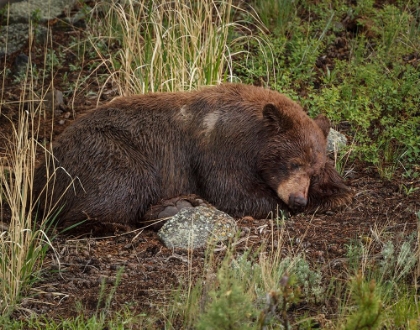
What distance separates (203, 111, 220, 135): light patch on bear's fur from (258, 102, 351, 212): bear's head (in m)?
0.43

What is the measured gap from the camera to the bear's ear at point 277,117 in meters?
7.30

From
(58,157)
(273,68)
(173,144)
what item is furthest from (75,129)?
(273,68)

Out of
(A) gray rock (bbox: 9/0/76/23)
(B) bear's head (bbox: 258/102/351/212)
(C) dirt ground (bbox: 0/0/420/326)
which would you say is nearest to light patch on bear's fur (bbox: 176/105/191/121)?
(B) bear's head (bbox: 258/102/351/212)

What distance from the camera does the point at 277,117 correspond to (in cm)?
734

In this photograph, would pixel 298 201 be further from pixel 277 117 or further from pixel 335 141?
pixel 335 141

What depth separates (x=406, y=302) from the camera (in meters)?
5.19

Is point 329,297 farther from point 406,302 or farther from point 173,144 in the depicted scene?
point 173,144

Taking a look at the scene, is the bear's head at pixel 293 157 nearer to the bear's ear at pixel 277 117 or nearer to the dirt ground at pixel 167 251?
the bear's ear at pixel 277 117

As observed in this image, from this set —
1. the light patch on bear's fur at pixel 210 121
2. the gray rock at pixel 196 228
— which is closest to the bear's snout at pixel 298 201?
the gray rock at pixel 196 228

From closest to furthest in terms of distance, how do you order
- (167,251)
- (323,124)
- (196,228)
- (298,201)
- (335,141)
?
(167,251) < (196,228) < (298,201) < (323,124) < (335,141)

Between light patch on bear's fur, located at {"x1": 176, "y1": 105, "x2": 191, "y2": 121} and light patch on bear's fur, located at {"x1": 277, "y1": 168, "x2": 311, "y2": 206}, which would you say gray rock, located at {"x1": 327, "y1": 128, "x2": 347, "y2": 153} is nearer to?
light patch on bear's fur, located at {"x1": 277, "y1": 168, "x2": 311, "y2": 206}

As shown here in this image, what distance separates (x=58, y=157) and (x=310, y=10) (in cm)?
485

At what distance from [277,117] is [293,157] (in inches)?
14.8

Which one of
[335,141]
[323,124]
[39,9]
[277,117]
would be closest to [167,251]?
[277,117]
